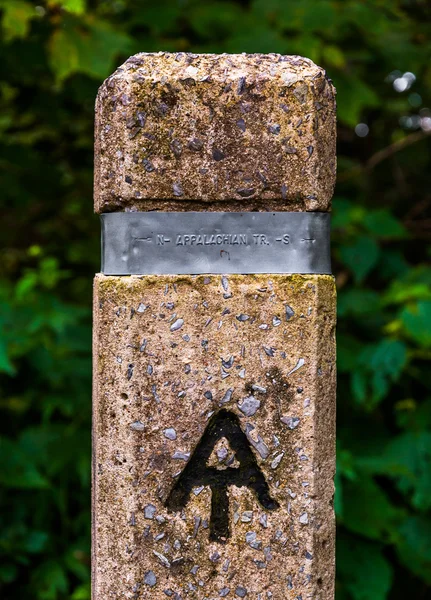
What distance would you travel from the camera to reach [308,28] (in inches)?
107

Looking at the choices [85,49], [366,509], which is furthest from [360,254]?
[85,49]

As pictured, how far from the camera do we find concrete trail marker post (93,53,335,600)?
139 cm

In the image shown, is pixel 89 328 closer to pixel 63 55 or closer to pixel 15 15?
pixel 63 55

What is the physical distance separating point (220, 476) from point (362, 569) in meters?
1.66

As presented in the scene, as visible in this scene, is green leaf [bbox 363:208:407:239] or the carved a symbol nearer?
the carved a symbol

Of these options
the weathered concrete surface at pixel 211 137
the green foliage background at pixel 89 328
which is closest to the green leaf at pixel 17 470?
the green foliage background at pixel 89 328

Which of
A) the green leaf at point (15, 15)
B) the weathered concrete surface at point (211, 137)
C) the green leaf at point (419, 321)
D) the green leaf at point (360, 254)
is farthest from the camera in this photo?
the green leaf at point (360, 254)

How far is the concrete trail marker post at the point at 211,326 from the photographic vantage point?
1.39 metres

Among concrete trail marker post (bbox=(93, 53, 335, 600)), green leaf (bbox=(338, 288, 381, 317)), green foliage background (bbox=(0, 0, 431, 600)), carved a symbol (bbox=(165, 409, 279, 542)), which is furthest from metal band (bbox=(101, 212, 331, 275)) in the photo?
green leaf (bbox=(338, 288, 381, 317))

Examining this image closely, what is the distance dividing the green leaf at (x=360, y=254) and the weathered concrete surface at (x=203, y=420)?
163cm

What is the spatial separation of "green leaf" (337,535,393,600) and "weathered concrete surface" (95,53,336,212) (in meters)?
1.93

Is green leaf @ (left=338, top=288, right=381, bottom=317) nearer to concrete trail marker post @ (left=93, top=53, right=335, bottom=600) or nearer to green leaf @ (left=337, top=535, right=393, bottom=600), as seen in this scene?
green leaf @ (left=337, top=535, right=393, bottom=600)

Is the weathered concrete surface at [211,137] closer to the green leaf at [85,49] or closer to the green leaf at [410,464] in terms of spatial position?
the green leaf at [85,49]

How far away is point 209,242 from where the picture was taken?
55.1 inches
